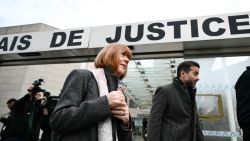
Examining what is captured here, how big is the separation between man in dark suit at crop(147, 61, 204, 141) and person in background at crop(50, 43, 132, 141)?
110 cm

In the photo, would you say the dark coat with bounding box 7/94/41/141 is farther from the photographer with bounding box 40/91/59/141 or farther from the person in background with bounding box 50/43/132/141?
the person in background with bounding box 50/43/132/141

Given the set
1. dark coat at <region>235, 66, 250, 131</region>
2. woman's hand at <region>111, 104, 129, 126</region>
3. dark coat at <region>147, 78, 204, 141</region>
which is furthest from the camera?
dark coat at <region>147, 78, 204, 141</region>

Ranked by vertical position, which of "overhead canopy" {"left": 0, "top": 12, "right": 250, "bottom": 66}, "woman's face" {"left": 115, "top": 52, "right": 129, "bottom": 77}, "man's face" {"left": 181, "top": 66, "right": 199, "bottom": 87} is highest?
"overhead canopy" {"left": 0, "top": 12, "right": 250, "bottom": 66}

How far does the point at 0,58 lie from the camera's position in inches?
170

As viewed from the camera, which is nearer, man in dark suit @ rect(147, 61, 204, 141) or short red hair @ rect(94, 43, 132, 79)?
short red hair @ rect(94, 43, 132, 79)

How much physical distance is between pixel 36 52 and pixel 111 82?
118 inches

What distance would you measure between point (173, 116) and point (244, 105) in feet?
3.00

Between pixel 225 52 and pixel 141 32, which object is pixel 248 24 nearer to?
pixel 225 52

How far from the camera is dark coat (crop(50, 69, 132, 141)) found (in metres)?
1.06

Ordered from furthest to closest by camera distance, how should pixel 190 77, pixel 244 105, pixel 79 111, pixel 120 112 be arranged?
pixel 190 77 < pixel 244 105 < pixel 120 112 < pixel 79 111

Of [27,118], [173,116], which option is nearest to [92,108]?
[173,116]

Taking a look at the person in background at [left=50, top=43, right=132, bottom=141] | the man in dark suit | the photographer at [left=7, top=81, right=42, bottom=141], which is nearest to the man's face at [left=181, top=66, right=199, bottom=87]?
the man in dark suit

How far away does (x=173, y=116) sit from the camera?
2.39m

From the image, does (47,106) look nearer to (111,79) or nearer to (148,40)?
(148,40)
